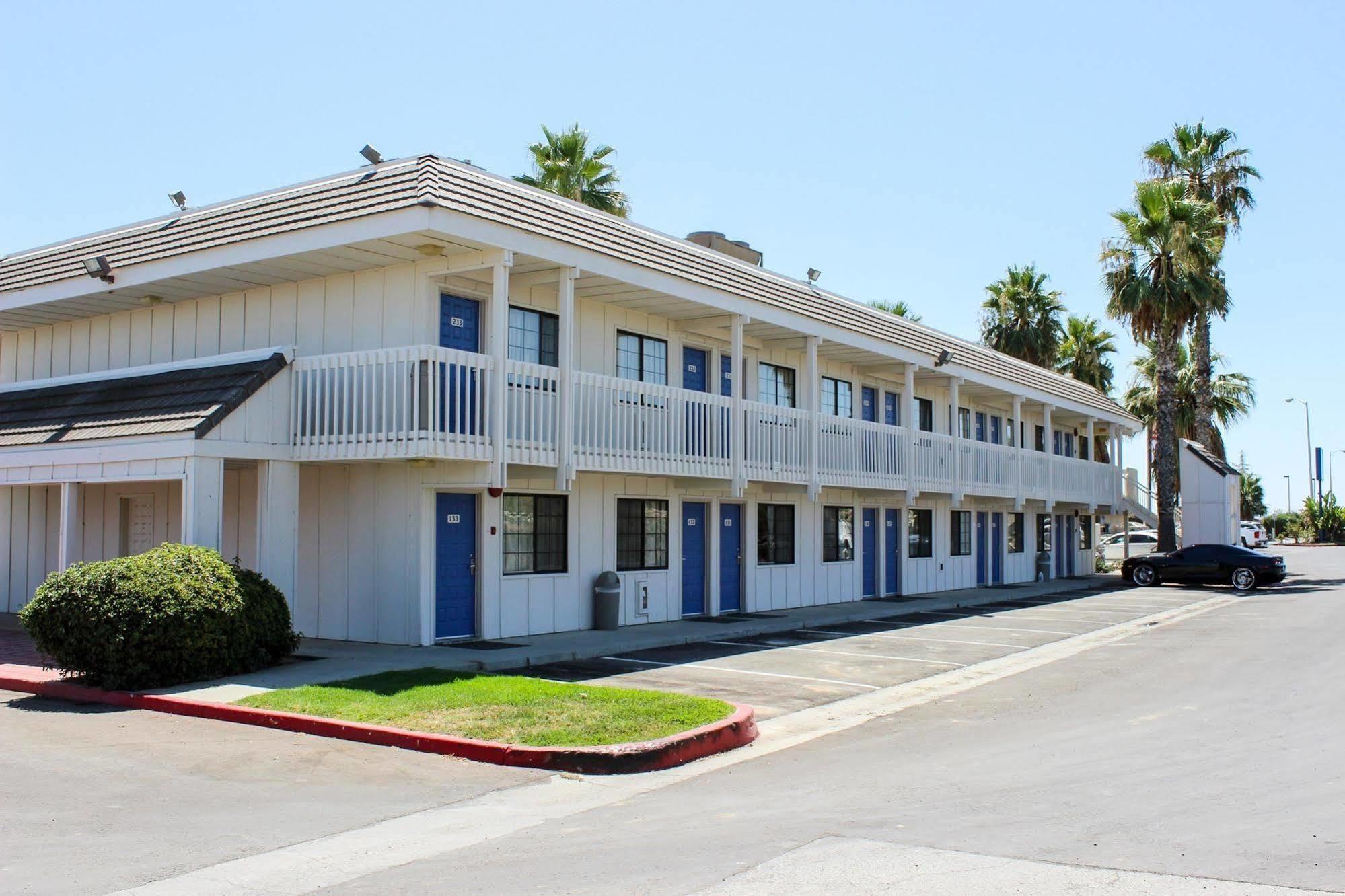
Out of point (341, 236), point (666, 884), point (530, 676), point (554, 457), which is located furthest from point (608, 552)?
point (666, 884)

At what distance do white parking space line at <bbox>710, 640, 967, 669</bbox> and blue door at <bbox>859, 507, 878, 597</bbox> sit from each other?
29.6 feet

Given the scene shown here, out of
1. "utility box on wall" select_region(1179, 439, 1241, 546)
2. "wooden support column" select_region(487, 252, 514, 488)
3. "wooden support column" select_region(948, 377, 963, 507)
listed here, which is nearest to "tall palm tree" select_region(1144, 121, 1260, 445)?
"utility box on wall" select_region(1179, 439, 1241, 546)

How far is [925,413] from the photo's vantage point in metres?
30.1

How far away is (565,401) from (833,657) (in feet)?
16.8

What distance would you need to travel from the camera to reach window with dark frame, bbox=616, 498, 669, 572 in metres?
19.2

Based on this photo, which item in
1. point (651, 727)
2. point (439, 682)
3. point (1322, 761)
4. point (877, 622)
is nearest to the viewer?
point (1322, 761)

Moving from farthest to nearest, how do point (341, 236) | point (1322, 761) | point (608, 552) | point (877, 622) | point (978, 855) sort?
1. point (877, 622)
2. point (608, 552)
3. point (341, 236)
4. point (1322, 761)
5. point (978, 855)

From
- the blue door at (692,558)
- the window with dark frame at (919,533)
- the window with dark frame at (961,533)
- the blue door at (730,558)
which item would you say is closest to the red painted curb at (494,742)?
the blue door at (692,558)

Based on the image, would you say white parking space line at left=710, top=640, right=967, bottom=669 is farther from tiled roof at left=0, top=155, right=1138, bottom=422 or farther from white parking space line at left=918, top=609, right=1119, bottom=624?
white parking space line at left=918, top=609, right=1119, bottom=624

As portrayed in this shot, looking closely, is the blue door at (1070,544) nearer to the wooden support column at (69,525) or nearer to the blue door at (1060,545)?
the blue door at (1060,545)

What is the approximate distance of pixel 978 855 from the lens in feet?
21.3

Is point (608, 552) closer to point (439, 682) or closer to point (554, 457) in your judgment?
point (554, 457)

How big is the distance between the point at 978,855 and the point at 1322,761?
4111 mm

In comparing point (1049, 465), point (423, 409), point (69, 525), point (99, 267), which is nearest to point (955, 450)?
point (1049, 465)
